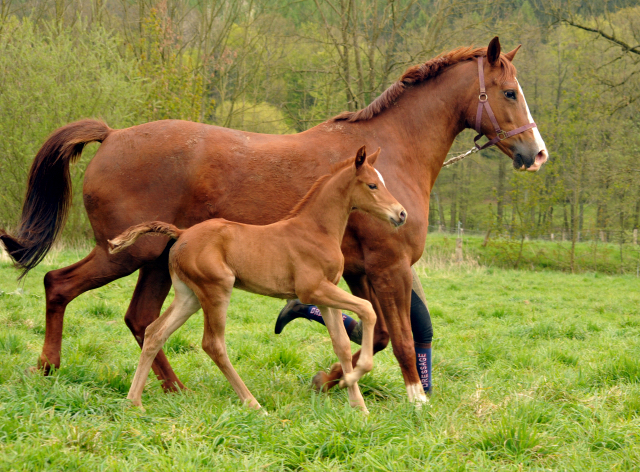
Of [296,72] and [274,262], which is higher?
[296,72]

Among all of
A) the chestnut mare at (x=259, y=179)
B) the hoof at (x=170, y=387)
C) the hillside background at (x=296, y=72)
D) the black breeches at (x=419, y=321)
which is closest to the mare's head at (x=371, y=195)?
the chestnut mare at (x=259, y=179)

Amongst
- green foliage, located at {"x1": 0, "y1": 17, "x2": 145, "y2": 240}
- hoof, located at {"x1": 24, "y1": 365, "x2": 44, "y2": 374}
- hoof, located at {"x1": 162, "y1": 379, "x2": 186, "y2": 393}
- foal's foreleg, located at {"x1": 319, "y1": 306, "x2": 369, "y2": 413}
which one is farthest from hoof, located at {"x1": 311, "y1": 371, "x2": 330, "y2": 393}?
green foliage, located at {"x1": 0, "y1": 17, "x2": 145, "y2": 240}

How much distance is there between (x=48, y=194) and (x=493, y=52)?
3553 millimetres

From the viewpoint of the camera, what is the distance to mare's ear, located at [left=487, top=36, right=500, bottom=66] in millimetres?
4227

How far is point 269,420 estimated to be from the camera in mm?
3217

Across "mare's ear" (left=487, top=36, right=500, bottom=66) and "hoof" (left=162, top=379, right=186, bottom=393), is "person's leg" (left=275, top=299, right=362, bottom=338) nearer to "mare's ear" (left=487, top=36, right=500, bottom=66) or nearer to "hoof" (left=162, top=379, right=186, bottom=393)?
"hoof" (left=162, top=379, right=186, bottom=393)

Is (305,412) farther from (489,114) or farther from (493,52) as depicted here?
(493,52)

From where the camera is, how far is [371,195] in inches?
146

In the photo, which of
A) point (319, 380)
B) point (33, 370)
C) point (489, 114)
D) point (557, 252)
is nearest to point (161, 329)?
point (33, 370)

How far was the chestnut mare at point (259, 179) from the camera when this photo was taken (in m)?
3.95

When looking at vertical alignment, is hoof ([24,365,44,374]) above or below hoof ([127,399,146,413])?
above

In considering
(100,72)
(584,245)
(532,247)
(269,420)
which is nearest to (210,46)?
(100,72)

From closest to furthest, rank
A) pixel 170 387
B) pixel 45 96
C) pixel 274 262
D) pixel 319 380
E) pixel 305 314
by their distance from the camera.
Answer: pixel 274 262 → pixel 170 387 → pixel 319 380 → pixel 305 314 → pixel 45 96

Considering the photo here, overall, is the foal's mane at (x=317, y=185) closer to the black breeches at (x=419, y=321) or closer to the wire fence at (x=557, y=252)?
the black breeches at (x=419, y=321)
